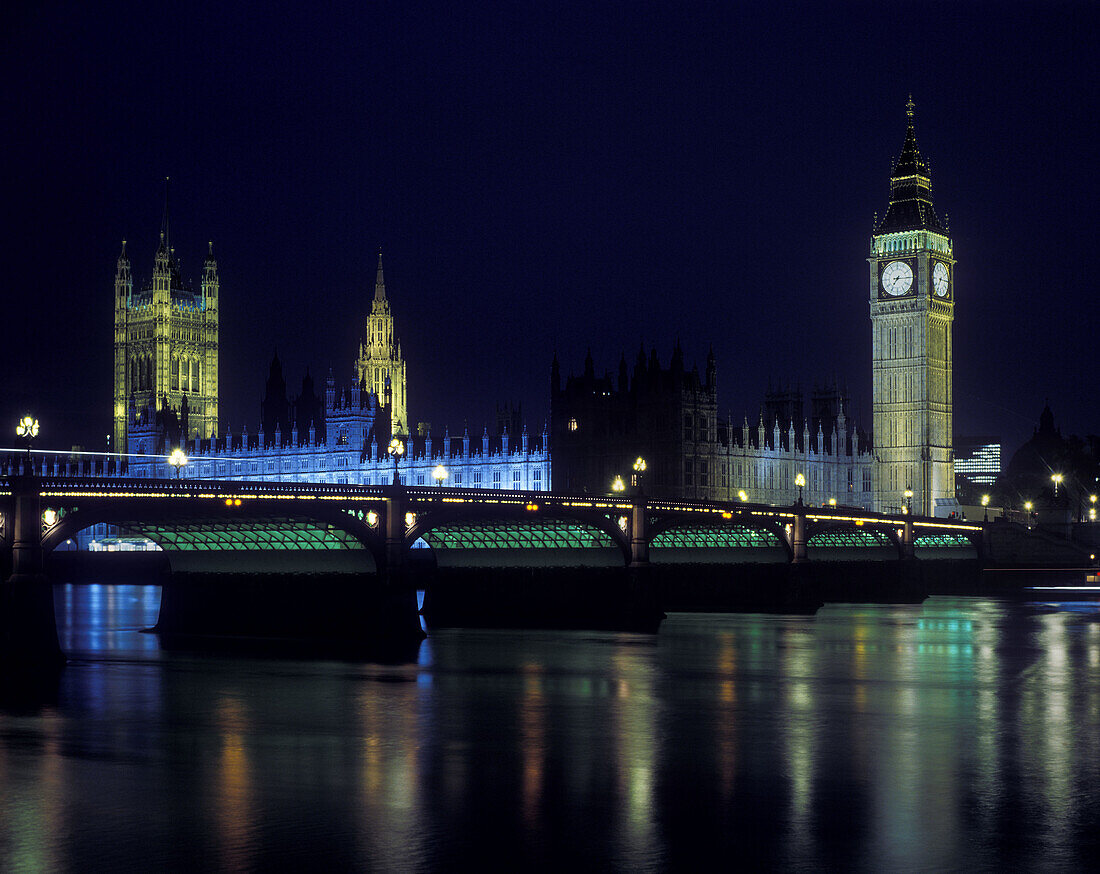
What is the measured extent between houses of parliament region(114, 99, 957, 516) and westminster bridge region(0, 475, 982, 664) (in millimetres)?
15927

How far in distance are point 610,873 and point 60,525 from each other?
3048 cm

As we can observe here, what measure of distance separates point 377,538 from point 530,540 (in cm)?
1647

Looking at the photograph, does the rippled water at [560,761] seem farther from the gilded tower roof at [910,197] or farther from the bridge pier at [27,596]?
the gilded tower roof at [910,197]

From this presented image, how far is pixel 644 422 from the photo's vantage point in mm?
108125

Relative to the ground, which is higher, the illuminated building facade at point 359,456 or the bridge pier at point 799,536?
the illuminated building facade at point 359,456

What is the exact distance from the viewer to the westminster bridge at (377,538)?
4706 centimetres

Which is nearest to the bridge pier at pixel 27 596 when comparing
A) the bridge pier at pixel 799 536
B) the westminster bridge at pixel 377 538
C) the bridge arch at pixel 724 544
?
the westminster bridge at pixel 377 538

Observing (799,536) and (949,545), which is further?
(949,545)

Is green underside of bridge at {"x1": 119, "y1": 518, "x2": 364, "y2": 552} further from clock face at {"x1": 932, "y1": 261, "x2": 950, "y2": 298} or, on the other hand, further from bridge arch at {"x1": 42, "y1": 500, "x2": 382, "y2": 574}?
clock face at {"x1": 932, "y1": 261, "x2": 950, "y2": 298}

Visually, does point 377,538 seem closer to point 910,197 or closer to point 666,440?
point 666,440

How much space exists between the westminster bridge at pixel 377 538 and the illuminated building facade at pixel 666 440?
20147mm

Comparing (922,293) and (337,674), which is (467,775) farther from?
(922,293)

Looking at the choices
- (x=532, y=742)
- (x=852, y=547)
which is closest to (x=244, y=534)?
(x=532, y=742)

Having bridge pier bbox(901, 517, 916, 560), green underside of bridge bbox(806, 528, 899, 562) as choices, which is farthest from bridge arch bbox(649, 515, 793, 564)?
bridge pier bbox(901, 517, 916, 560)
